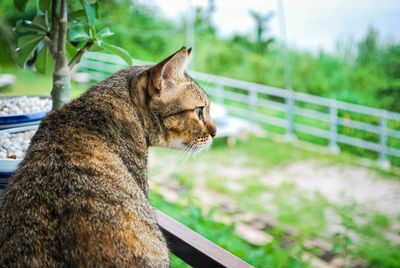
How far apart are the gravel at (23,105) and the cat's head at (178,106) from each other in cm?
51

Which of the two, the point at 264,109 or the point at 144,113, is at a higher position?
the point at 144,113

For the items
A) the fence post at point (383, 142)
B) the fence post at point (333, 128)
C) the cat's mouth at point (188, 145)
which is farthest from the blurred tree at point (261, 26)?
the cat's mouth at point (188, 145)

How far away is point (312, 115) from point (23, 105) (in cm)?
448

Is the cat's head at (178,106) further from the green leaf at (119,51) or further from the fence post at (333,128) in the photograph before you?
the fence post at (333,128)

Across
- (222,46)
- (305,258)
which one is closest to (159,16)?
(222,46)

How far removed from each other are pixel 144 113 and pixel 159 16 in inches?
245

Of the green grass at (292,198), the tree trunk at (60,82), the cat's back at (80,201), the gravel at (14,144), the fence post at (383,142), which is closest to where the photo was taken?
the cat's back at (80,201)

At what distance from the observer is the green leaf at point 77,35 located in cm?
108

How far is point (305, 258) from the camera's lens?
2.55 metres

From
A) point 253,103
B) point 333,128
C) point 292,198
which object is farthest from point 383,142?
point 253,103

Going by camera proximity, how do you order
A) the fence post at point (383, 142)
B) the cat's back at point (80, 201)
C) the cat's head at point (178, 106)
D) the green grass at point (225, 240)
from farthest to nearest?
the fence post at point (383, 142), the green grass at point (225, 240), the cat's head at point (178, 106), the cat's back at point (80, 201)

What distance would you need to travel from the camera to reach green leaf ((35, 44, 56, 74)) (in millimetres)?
1278

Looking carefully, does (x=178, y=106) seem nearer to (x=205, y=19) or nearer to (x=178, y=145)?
(x=178, y=145)

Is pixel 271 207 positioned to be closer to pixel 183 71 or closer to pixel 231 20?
pixel 183 71
